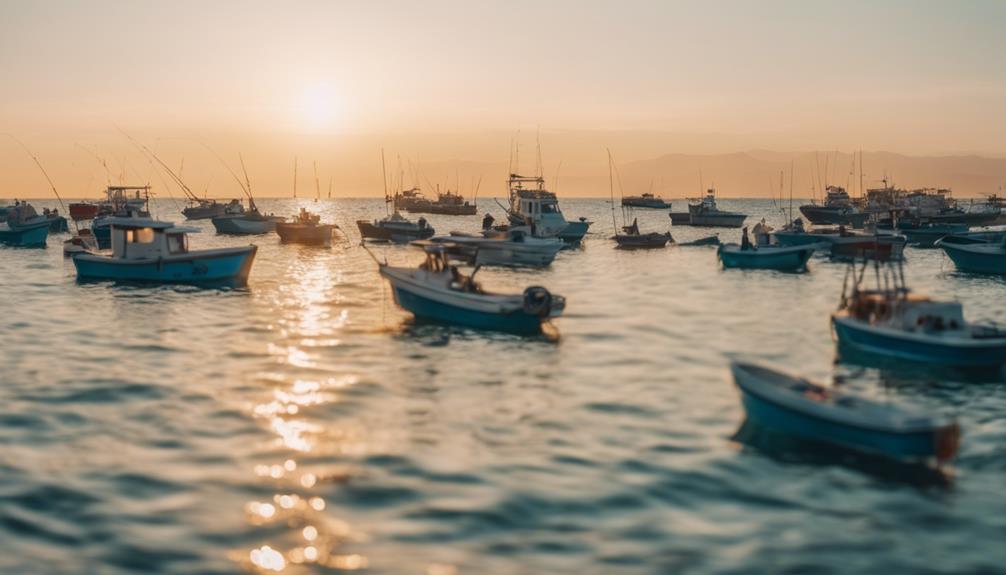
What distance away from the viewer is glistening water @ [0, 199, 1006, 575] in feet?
47.3

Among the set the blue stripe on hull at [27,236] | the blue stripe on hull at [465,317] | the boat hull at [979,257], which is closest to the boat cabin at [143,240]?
the blue stripe on hull at [465,317]

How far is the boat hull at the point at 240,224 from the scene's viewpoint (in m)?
113

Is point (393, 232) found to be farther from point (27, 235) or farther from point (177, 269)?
point (177, 269)

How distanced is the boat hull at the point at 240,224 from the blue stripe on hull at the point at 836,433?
99891 millimetres

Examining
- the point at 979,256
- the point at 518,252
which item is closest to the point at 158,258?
the point at 518,252

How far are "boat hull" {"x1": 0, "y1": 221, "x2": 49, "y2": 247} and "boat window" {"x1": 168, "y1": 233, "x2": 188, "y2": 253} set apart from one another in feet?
142

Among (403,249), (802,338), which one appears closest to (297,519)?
(802,338)

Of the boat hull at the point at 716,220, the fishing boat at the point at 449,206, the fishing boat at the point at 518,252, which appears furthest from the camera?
the fishing boat at the point at 449,206

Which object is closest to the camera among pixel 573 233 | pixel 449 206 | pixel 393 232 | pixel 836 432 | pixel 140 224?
pixel 836 432

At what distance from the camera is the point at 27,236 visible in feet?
285

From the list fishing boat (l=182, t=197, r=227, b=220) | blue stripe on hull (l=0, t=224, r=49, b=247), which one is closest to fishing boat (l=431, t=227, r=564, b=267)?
blue stripe on hull (l=0, t=224, r=49, b=247)

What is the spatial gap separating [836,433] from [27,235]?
86012mm

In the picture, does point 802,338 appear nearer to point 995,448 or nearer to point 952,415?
point 952,415

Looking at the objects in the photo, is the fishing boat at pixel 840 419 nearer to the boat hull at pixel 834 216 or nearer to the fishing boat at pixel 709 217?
the boat hull at pixel 834 216
